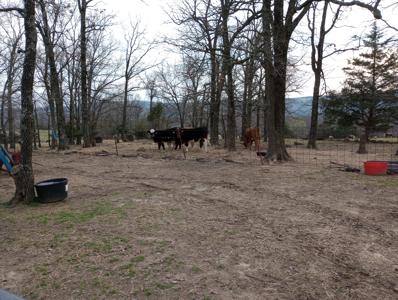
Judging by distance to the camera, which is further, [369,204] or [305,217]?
[369,204]

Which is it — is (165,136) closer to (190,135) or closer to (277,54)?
(190,135)

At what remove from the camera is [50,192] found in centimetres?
611

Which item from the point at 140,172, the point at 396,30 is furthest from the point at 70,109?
the point at 396,30

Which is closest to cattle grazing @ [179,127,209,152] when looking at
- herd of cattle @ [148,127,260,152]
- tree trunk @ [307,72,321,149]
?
herd of cattle @ [148,127,260,152]

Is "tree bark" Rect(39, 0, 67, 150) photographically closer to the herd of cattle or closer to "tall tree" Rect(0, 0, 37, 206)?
the herd of cattle

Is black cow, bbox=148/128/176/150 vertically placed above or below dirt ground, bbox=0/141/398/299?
above

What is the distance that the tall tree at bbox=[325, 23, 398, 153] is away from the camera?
22906 mm

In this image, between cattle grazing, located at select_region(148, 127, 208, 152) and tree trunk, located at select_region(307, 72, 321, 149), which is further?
tree trunk, located at select_region(307, 72, 321, 149)

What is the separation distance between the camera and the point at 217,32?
33.2 feet

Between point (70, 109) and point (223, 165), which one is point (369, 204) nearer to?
point (223, 165)

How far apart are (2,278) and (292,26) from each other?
1005 centimetres

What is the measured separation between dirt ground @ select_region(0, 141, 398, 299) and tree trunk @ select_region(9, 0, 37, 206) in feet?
1.30

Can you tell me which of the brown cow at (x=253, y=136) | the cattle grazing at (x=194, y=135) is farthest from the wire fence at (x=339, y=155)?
the cattle grazing at (x=194, y=135)

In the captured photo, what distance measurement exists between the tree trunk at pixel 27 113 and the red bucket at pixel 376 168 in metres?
7.48
